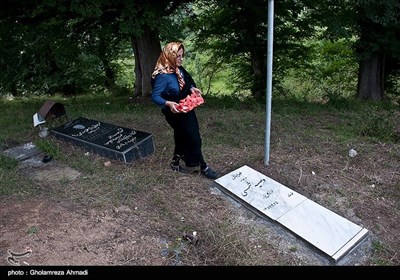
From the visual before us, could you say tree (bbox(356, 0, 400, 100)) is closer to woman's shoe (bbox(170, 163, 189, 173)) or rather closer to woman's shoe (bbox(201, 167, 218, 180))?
woman's shoe (bbox(201, 167, 218, 180))

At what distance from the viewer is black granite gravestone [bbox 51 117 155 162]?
5.01 meters

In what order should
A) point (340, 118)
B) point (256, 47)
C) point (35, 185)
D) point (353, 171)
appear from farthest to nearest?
point (256, 47) < point (340, 118) < point (353, 171) < point (35, 185)

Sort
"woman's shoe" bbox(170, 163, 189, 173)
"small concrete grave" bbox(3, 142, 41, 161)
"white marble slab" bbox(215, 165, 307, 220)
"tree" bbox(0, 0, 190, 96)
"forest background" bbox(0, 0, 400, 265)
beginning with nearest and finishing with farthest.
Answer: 1. "forest background" bbox(0, 0, 400, 265)
2. "white marble slab" bbox(215, 165, 307, 220)
3. "woman's shoe" bbox(170, 163, 189, 173)
4. "small concrete grave" bbox(3, 142, 41, 161)
5. "tree" bbox(0, 0, 190, 96)

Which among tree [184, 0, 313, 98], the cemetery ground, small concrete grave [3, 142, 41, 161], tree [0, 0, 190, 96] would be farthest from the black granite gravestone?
tree [184, 0, 313, 98]

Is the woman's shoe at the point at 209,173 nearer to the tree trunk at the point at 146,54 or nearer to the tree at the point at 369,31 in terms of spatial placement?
the tree at the point at 369,31

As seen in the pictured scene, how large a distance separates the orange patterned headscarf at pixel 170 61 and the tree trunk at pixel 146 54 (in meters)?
4.22

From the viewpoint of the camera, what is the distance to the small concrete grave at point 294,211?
3.54 metres

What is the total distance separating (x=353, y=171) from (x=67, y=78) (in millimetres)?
10360

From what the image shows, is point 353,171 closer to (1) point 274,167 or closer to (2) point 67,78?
(1) point 274,167

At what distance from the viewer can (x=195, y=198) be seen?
4184 mm

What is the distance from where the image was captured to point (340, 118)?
22.6ft

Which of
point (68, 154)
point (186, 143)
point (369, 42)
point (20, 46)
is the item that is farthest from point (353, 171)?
point (20, 46)

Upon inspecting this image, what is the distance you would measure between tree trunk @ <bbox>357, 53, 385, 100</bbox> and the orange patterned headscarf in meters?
5.99

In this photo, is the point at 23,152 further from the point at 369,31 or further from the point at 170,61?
the point at 369,31
